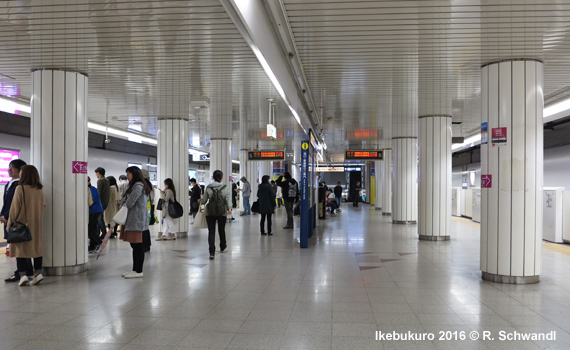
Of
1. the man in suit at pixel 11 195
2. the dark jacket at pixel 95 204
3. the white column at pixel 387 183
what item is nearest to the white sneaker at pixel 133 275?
the man in suit at pixel 11 195

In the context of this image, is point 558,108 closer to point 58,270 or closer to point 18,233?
point 58,270

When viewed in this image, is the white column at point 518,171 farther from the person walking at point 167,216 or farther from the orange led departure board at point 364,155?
the orange led departure board at point 364,155

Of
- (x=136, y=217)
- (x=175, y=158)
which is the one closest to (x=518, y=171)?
(x=136, y=217)

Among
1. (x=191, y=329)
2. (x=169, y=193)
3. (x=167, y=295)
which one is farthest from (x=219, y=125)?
(x=191, y=329)

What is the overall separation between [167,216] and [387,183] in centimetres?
→ 1324

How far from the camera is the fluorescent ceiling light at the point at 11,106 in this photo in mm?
9945

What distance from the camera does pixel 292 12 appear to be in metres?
4.84

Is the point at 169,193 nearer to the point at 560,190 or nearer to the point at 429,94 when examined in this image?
the point at 429,94

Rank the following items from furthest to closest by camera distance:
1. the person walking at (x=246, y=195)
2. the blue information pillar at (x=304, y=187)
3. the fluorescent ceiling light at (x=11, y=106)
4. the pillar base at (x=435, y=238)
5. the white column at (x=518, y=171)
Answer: the person walking at (x=246, y=195), the pillar base at (x=435, y=238), the fluorescent ceiling light at (x=11, y=106), the blue information pillar at (x=304, y=187), the white column at (x=518, y=171)

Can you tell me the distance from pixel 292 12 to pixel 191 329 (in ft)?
11.5

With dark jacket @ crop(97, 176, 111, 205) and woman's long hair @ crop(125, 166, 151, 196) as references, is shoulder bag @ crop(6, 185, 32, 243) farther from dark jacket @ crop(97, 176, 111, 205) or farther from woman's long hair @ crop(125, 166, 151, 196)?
dark jacket @ crop(97, 176, 111, 205)

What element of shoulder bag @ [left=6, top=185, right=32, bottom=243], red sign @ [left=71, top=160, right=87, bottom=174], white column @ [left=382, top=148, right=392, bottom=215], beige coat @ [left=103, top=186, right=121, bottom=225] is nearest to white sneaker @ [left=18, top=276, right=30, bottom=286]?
shoulder bag @ [left=6, top=185, right=32, bottom=243]

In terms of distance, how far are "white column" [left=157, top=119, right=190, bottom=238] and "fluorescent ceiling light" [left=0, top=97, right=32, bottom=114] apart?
128 inches

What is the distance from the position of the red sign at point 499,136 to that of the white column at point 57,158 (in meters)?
6.13
